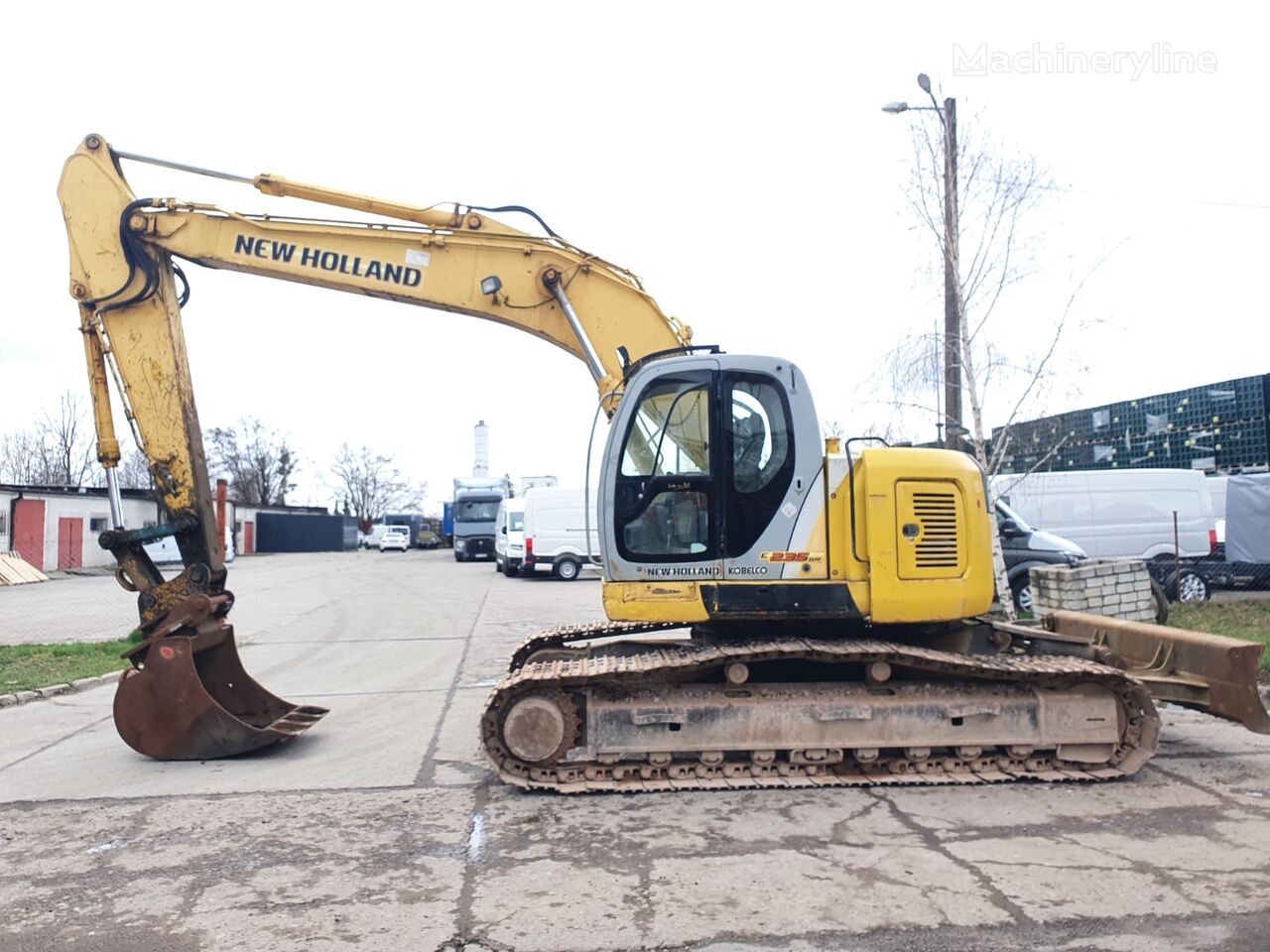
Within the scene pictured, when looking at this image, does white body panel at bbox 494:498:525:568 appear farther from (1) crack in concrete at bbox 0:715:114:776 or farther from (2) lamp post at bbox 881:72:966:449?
(1) crack in concrete at bbox 0:715:114:776

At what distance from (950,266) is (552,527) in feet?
59.2

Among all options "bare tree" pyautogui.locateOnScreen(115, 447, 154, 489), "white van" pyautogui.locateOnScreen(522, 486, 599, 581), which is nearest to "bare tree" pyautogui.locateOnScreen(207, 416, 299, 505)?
"bare tree" pyautogui.locateOnScreen(115, 447, 154, 489)

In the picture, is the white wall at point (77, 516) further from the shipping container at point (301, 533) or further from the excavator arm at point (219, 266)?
the excavator arm at point (219, 266)

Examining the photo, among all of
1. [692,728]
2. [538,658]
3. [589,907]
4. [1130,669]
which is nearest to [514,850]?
[589,907]

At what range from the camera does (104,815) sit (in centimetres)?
636

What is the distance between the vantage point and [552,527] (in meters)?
30.4

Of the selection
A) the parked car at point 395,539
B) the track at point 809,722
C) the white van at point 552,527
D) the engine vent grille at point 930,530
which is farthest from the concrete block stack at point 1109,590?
the parked car at point 395,539

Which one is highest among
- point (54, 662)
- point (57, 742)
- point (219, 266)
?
point (219, 266)

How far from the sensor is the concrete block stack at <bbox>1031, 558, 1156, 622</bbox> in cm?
1127

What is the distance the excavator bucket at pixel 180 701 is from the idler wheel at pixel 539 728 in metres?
2.23

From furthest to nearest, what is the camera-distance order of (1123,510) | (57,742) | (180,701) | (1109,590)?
(1123,510)
(1109,590)
(57,742)
(180,701)

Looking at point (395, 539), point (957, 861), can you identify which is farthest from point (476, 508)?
point (957, 861)

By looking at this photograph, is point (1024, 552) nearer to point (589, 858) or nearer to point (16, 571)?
point (589, 858)

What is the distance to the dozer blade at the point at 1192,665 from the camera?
6801 mm
